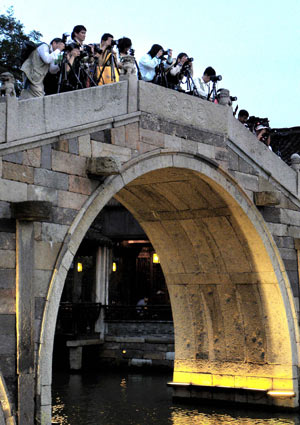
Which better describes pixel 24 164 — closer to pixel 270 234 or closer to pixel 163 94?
pixel 163 94

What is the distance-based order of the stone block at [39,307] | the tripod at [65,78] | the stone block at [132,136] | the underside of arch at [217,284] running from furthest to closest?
the underside of arch at [217,284]
the stone block at [132,136]
the tripod at [65,78]
the stone block at [39,307]

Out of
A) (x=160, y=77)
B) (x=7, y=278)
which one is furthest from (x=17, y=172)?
(x=160, y=77)

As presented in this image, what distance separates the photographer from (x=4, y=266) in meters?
9.10

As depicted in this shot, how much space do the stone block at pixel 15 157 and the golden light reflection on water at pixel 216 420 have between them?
5328 millimetres

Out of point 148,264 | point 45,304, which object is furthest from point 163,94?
point 148,264

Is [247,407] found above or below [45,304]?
below

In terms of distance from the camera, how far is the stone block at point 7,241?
359 inches

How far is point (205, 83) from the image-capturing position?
44.2 ft

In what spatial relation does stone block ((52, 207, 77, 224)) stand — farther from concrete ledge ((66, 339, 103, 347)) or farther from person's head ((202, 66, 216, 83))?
concrete ledge ((66, 339, 103, 347))

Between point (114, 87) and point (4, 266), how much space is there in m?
3.12

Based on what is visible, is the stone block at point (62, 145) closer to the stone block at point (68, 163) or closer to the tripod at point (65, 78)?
the stone block at point (68, 163)

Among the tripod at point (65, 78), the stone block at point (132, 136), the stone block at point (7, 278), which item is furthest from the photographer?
the stone block at point (132, 136)

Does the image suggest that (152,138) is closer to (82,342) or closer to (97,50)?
(97,50)

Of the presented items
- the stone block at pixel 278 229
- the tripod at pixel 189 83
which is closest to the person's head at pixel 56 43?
the tripod at pixel 189 83
